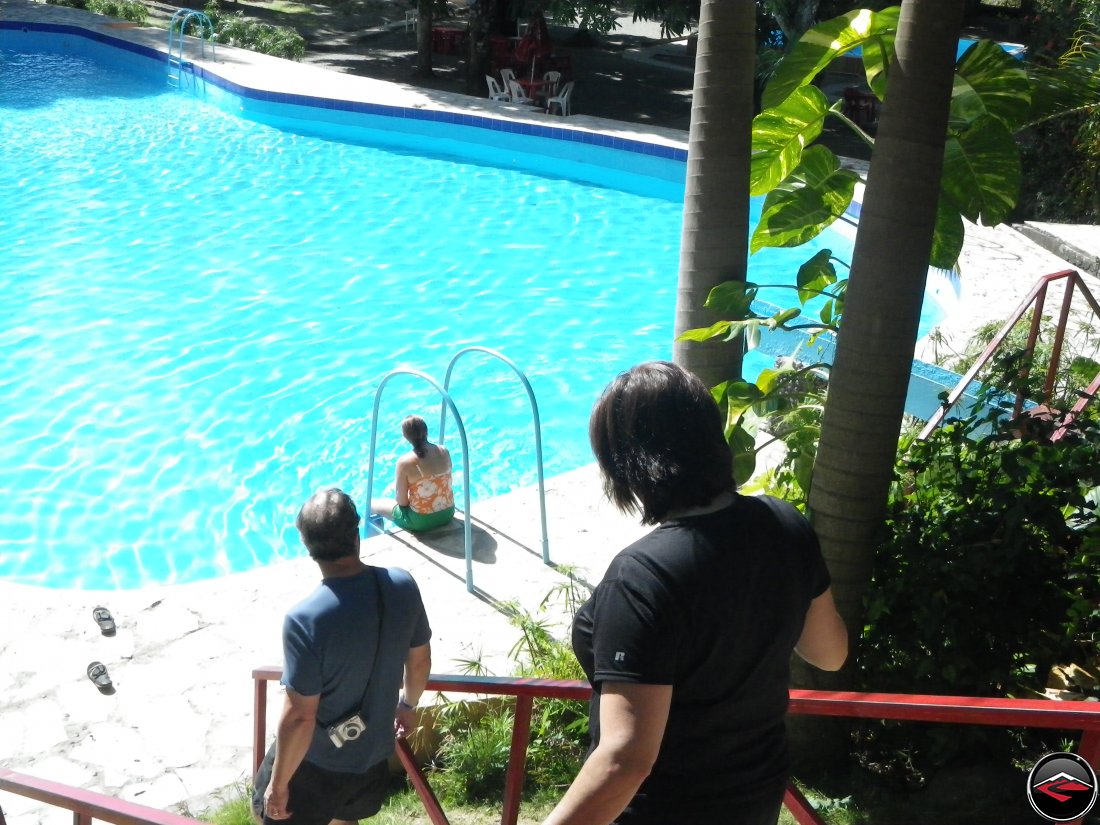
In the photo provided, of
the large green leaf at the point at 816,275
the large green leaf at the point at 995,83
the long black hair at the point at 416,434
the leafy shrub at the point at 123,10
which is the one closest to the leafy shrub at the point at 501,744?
the large green leaf at the point at 816,275

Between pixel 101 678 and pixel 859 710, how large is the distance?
4419mm

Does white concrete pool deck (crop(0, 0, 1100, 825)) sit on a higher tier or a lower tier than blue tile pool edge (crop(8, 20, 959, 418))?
lower

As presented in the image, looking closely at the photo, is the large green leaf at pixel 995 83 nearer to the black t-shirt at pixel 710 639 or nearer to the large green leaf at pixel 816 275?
the large green leaf at pixel 816 275

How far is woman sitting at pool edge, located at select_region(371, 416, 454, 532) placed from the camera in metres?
7.05

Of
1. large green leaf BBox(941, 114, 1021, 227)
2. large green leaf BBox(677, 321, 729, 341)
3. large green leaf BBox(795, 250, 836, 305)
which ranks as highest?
large green leaf BBox(941, 114, 1021, 227)

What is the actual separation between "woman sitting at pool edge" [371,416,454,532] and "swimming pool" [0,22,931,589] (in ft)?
4.93

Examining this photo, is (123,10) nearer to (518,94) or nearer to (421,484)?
(518,94)

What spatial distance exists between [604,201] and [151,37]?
43.4 feet

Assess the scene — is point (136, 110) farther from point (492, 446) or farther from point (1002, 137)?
point (1002, 137)

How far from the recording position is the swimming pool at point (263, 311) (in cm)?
Answer: 852

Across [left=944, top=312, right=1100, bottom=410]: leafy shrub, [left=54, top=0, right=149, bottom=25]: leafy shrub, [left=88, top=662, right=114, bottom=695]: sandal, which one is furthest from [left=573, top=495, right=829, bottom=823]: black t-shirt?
[left=54, top=0, right=149, bottom=25]: leafy shrub

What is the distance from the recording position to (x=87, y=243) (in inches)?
527

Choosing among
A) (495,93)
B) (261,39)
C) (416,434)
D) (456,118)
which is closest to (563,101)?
(495,93)

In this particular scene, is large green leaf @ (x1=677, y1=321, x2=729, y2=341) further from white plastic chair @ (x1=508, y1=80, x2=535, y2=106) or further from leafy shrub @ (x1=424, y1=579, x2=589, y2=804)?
white plastic chair @ (x1=508, y1=80, x2=535, y2=106)
